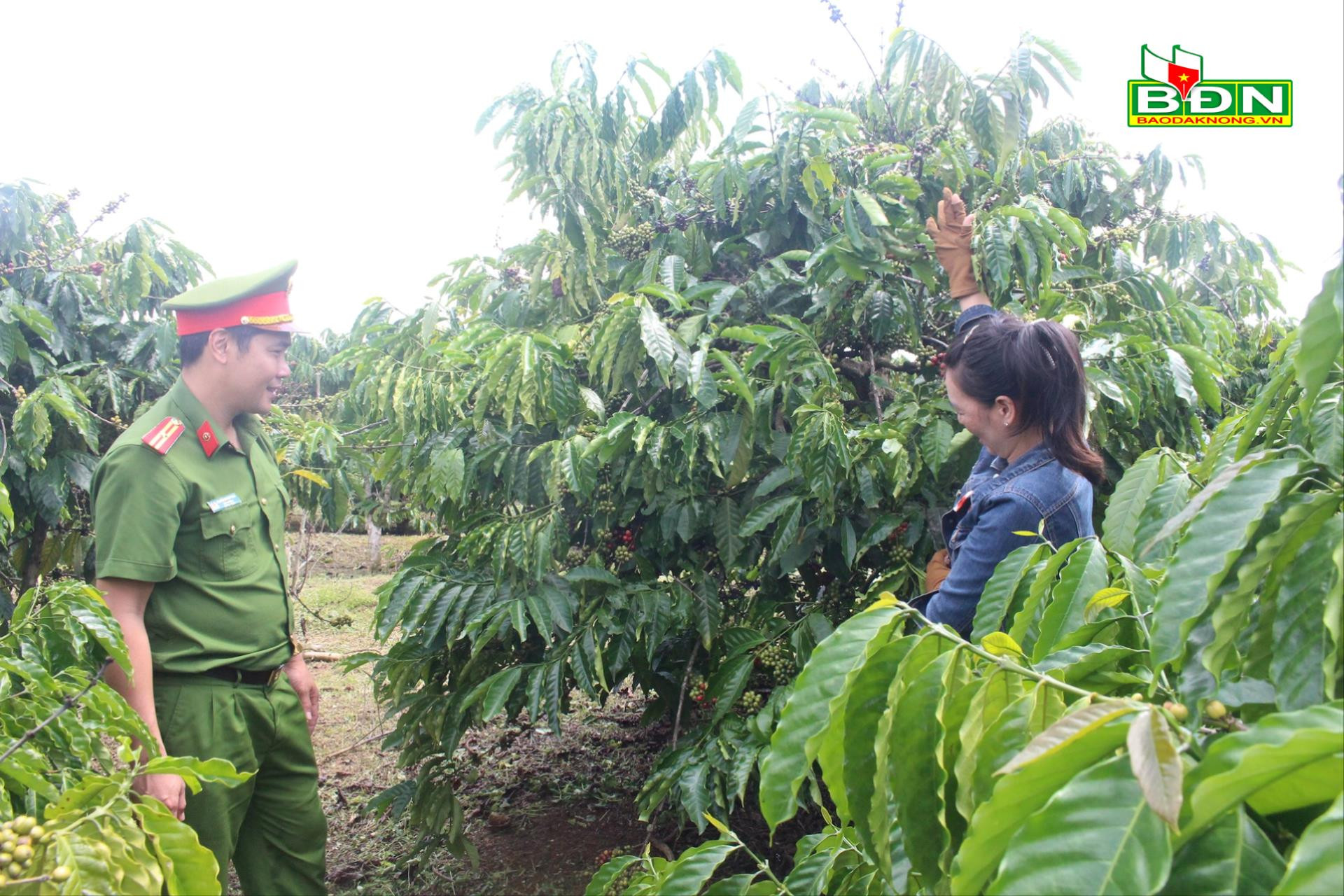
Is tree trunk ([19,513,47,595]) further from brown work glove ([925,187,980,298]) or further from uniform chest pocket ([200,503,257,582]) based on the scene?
brown work glove ([925,187,980,298])

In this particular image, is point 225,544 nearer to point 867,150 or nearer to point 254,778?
point 254,778

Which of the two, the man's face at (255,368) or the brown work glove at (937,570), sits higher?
the man's face at (255,368)

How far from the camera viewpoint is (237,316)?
6.86 ft

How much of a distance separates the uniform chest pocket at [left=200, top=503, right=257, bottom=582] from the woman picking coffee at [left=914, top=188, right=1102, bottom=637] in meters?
1.56

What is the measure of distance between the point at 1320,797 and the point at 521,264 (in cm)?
258

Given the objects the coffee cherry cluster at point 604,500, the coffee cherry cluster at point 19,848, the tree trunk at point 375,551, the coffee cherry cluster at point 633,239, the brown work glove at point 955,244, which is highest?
the coffee cherry cluster at point 633,239

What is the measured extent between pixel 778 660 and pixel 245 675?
4.33 ft

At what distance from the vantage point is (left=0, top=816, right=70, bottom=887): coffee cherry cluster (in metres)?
0.85

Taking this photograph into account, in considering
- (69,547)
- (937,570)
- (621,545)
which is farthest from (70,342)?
(937,570)

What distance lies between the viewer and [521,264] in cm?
275

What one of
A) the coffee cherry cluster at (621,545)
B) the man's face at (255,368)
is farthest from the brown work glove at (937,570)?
the man's face at (255,368)

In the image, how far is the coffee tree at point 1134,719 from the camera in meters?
0.42

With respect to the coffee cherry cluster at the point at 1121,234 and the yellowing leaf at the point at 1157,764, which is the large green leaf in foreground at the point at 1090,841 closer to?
the yellowing leaf at the point at 1157,764

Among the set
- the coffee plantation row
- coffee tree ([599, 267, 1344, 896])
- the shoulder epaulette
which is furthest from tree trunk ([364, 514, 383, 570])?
coffee tree ([599, 267, 1344, 896])
